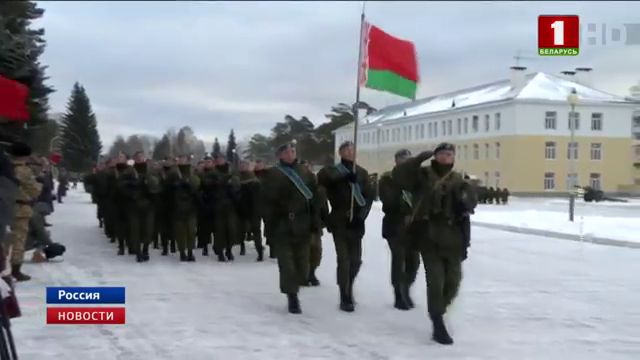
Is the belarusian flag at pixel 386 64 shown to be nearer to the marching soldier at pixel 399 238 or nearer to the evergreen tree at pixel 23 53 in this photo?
the marching soldier at pixel 399 238

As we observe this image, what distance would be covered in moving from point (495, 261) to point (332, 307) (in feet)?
22.7

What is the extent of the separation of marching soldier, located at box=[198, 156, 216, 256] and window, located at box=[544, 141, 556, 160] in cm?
6337

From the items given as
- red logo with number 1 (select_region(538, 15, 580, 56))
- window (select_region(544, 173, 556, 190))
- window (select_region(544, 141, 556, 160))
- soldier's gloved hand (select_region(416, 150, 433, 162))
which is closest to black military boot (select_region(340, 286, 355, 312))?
soldier's gloved hand (select_region(416, 150, 433, 162))

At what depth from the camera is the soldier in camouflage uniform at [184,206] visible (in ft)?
50.3

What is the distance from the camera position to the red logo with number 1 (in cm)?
1350

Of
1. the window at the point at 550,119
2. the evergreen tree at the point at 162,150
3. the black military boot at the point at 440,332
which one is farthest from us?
the window at the point at 550,119

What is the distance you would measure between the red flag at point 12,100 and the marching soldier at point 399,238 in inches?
201

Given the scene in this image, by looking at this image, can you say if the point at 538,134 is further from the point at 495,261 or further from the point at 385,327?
the point at 385,327

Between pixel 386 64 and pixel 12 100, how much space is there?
5629 mm

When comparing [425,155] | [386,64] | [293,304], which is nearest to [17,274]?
[293,304]

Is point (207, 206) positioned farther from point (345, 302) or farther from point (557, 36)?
point (557, 36)

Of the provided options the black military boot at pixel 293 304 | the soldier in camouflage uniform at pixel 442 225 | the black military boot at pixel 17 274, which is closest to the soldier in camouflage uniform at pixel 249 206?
the black military boot at pixel 17 274

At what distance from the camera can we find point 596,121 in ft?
238

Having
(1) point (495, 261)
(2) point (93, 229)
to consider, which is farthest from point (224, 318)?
(2) point (93, 229)
